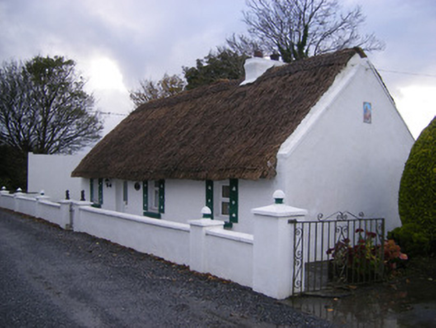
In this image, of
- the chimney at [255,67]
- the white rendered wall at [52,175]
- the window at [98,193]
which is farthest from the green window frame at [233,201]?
the white rendered wall at [52,175]

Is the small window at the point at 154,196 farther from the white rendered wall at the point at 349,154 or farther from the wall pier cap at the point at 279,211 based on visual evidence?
the wall pier cap at the point at 279,211

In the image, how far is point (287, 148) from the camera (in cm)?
966

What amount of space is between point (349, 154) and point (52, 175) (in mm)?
22643

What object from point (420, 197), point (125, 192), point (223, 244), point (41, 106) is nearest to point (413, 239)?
point (420, 197)

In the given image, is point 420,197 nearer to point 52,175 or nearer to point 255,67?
point 255,67

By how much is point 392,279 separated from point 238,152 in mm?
4483

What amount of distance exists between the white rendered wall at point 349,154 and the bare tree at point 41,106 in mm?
28996

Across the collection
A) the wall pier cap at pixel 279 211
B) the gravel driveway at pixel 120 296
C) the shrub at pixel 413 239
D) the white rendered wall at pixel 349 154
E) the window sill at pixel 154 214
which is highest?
the white rendered wall at pixel 349 154

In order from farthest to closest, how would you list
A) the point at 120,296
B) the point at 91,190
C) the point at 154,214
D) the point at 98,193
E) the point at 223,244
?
1. the point at 91,190
2. the point at 98,193
3. the point at 154,214
4. the point at 223,244
5. the point at 120,296

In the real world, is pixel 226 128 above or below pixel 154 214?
above

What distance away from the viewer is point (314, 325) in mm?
5969

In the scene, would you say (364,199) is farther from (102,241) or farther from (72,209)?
(72,209)

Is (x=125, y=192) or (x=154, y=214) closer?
(x=154, y=214)

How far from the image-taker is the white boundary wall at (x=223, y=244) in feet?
23.1
